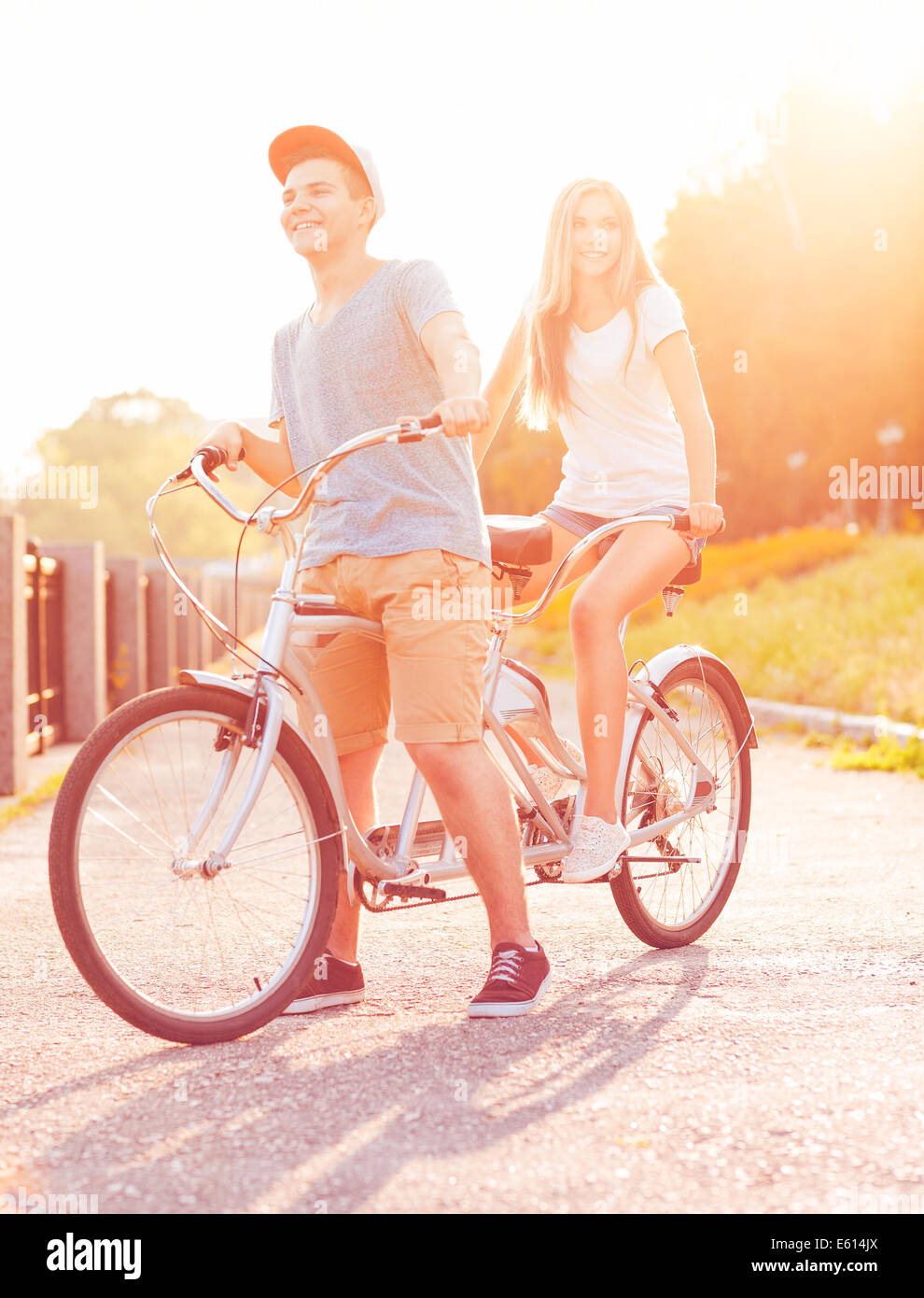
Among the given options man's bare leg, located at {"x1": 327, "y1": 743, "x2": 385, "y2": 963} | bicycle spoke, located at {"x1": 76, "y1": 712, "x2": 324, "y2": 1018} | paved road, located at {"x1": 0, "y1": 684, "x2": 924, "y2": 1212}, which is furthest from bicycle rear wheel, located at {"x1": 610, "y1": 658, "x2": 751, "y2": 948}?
bicycle spoke, located at {"x1": 76, "y1": 712, "x2": 324, "y2": 1018}

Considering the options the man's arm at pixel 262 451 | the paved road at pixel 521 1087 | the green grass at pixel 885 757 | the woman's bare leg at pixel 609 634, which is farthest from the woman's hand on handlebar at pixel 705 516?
the green grass at pixel 885 757

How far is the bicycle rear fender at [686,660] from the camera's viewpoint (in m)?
4.80

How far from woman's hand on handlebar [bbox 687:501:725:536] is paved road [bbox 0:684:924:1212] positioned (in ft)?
3.86

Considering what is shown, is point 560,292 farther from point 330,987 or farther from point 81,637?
point 81,637

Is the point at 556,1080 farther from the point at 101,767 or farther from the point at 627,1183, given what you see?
the point at 101,767

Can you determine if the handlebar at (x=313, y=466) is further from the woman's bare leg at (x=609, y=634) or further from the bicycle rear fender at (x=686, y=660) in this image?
the bicycle rear fender at (x=686, y=660)

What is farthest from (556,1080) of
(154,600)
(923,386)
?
(923,386)

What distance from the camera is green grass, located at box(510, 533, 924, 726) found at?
1192cm

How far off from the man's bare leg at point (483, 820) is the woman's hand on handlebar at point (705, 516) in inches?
36.7

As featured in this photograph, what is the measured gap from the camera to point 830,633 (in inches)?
563

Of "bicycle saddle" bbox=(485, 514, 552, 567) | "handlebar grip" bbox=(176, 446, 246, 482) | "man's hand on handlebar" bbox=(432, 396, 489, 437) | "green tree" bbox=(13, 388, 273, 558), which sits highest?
"green tree" bbox=(13, 388, 273, 558)

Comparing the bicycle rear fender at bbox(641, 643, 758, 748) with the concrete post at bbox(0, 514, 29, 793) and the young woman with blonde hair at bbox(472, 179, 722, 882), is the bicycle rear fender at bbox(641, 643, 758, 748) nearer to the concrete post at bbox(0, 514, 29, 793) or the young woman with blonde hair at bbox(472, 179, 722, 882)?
the young woman with blonde hair at bbox(472, 179, 722, 882)
